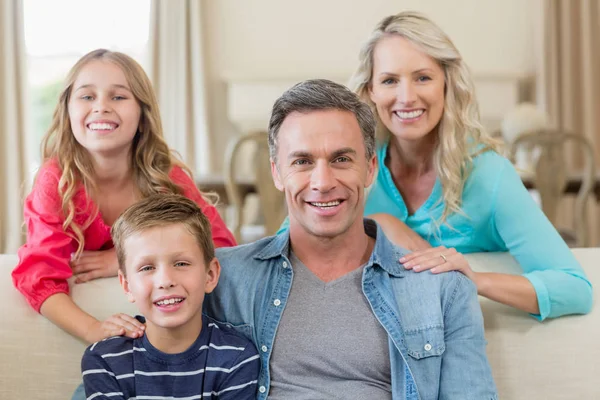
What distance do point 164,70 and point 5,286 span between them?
4.07 m

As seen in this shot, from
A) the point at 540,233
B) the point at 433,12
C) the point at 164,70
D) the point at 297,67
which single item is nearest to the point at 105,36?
the point at 164,70

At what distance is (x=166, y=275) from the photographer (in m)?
1.60

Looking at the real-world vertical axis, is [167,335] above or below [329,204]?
below

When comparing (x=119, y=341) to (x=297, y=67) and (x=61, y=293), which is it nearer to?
(x=61, y=293)

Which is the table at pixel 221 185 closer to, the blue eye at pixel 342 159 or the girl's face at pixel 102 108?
the girl's face at pixel 102 108

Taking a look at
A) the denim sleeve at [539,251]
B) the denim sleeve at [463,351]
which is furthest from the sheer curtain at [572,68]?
the denim sleeve at [463,351]

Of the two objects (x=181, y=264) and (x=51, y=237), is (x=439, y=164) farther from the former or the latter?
(x=51, y=237)

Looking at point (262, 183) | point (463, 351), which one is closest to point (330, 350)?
point (463, 351)

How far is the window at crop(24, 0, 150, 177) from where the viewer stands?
5750 millimetres

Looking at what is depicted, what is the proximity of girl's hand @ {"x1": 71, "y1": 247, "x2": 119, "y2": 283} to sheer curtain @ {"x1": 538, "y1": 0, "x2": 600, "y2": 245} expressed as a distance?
4.56 meters

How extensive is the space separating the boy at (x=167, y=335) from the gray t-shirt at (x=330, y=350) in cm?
7

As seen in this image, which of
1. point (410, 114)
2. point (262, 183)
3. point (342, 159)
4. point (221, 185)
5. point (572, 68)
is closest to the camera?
point (342, 159)

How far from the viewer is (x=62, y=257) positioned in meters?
1.95

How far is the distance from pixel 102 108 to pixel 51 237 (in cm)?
35
